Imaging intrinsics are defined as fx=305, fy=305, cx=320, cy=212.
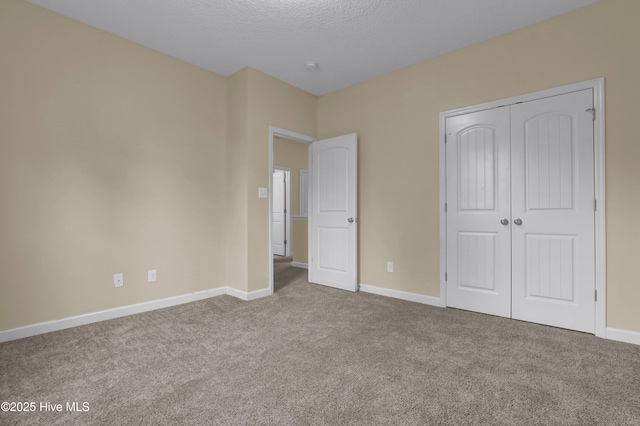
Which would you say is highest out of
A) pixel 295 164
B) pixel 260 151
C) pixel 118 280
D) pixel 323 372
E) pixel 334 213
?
pixel 295 164

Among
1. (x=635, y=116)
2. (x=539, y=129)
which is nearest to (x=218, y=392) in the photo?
(x=539, y=129)

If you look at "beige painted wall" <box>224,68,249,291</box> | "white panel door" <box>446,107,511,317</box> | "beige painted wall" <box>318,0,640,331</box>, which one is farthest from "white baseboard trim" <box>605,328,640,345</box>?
"beige painted wall" <box>224,68,249,291</box>

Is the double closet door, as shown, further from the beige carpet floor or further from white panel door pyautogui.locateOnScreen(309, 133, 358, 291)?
white panel door pyautogui.locateOnScreen(309, 133, 358, 291)

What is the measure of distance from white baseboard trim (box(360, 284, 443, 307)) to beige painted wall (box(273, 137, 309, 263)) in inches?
89.7

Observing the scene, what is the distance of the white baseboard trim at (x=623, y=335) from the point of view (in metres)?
2.34

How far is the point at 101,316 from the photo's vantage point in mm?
2854

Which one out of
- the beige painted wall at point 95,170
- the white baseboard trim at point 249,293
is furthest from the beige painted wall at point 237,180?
the beige painted wall at point 95,170

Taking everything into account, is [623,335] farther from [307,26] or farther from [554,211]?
[307,26]

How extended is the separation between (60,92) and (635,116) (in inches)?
185

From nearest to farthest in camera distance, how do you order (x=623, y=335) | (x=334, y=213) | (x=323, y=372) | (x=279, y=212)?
(x=323, y=372)
(x=623, y=335)
(x=334, y=213)
(x=279, y=212)

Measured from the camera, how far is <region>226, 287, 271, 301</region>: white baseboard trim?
3567mm

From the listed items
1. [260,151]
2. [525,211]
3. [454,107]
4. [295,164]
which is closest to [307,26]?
[260,151]

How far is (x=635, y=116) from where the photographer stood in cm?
236

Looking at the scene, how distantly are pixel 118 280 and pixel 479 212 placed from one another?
3.64 m
